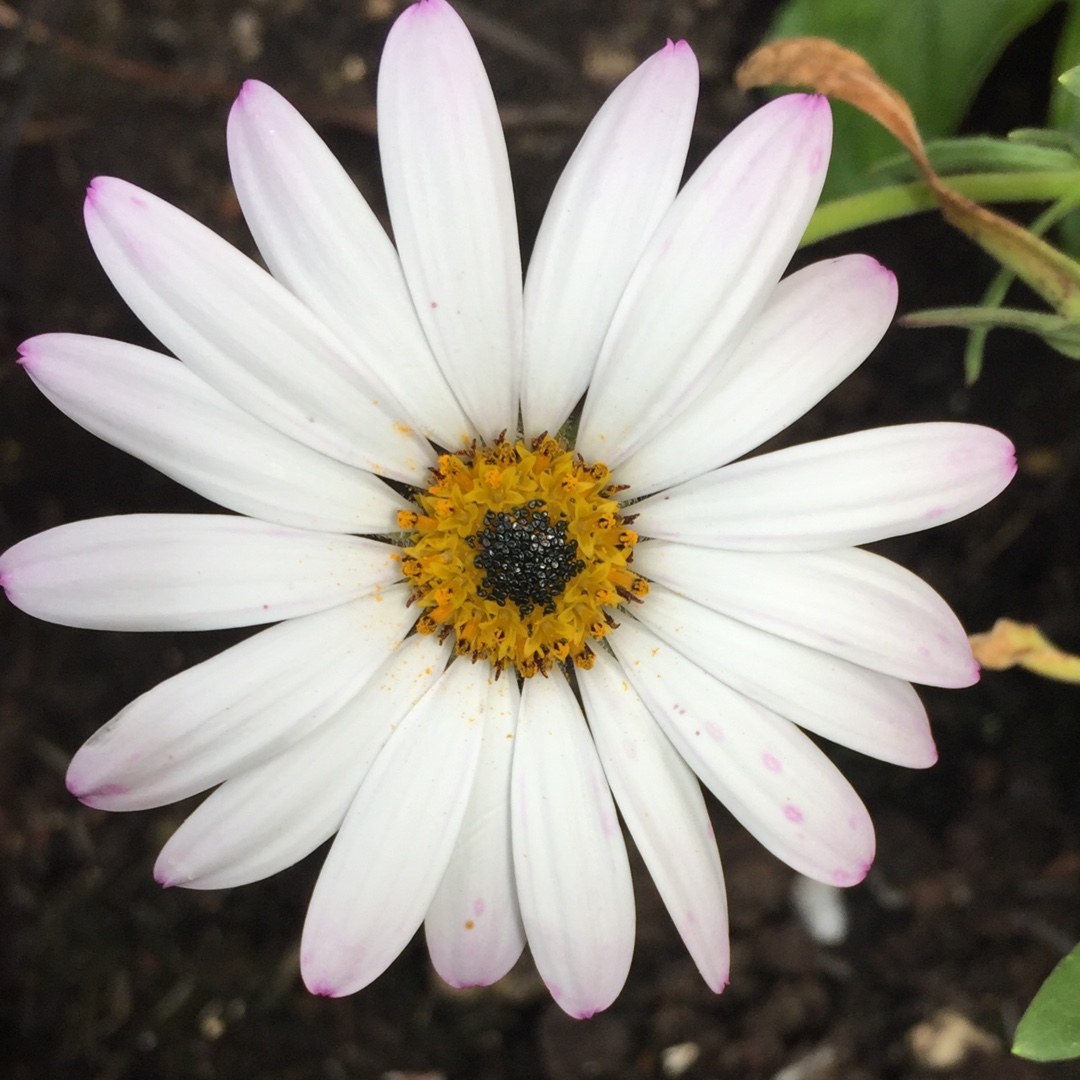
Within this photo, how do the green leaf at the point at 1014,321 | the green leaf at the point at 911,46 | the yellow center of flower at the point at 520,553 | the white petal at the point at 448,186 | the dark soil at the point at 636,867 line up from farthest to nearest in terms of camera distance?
1. the dark soil at the point at 636,867
2. the green leaf at the point at 911,46
3. the yellow center of flower at the point at 520,553
4. the green leaf at the point at 1014,321
5. the white petal at the point at 448,186

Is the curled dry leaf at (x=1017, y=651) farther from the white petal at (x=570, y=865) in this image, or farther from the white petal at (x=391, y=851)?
the white petal at (x=391, y=851)

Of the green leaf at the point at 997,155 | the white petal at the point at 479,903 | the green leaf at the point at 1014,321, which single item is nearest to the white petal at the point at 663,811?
the white petal at the point at 479,903

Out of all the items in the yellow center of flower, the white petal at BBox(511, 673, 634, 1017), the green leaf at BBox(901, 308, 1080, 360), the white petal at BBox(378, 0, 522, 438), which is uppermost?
the white petal at BBox(378, 0, 522, 438)

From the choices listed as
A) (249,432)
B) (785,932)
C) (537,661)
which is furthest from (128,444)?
(785,932)

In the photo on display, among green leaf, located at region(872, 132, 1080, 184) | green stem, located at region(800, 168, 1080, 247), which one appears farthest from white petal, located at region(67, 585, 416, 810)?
green leaf, located at region(872, 132, 1080, 184)

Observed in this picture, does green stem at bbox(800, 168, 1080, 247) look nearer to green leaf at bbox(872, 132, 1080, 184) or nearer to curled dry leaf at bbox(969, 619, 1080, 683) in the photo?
green leaf at bbox(872, 132, 1080, 184)

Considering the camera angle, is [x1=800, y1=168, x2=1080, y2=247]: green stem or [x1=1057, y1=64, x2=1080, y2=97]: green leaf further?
[x1=800, y1=168, x2=1080, y2=247]: green stem

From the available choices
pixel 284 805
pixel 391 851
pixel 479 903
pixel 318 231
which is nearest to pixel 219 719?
pixel 284 805
